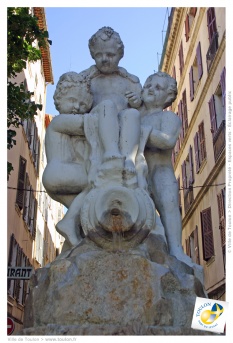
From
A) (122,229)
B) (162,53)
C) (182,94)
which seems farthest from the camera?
(162,53)

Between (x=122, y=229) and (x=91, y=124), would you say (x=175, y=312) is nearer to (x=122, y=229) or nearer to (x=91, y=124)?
(x=122, y=229)

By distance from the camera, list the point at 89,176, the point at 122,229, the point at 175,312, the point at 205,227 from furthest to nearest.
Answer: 1. the point at 205,227
2. the point at 89,176
3. the point at 122,229
4. the point at 175,312

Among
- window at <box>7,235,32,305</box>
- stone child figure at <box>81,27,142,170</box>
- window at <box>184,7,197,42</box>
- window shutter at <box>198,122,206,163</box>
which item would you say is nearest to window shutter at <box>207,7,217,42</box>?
window shutter at <box>198,122,206,163</box>

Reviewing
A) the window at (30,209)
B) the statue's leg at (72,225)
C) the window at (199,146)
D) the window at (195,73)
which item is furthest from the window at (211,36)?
the statue's leg at (72,225)

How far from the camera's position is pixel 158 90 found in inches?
175

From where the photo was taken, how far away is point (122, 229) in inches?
136

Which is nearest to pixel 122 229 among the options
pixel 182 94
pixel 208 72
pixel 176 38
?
pixel 208 72

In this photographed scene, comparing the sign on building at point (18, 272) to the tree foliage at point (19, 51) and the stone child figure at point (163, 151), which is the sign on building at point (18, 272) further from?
the stone child figure at point (163, 151)

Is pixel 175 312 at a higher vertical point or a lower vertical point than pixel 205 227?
lower

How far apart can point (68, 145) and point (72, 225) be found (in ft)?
2.35

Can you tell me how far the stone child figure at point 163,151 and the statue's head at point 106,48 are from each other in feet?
1.22

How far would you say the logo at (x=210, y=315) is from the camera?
9.92 feet
